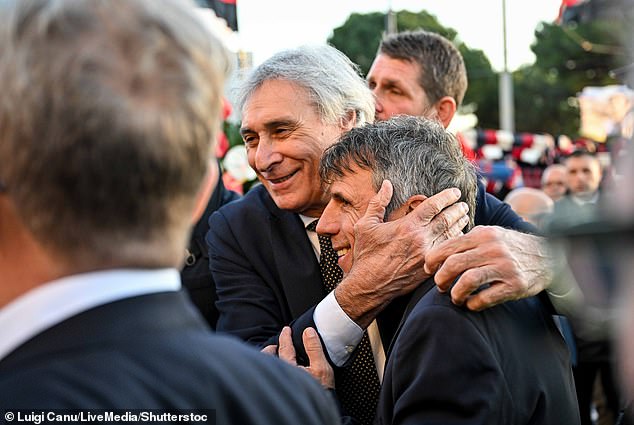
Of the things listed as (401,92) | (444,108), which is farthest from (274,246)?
(444,108)

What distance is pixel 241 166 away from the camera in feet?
20.5

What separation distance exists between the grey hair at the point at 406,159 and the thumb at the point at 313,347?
43 cm

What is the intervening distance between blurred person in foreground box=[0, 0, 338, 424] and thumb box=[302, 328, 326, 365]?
1.51 metres

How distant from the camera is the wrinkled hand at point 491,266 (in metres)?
2.21

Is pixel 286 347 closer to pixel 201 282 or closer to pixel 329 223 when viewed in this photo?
pixel 329 223

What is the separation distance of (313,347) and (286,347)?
10 cm

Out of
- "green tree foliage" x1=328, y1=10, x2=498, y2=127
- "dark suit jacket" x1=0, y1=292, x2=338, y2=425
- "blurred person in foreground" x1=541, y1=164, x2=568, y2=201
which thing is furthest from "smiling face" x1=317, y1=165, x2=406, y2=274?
"green tree foliage" x1=328, y1=10, x2=498, y2=127

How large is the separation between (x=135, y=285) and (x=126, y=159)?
17cm

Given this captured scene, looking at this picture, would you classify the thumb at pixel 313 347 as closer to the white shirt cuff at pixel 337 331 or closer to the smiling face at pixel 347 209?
the white shirt cuff at pixel 337 331

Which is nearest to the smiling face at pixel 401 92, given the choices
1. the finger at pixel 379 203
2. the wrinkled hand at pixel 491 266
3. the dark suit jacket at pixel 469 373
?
the finger at pixel 379 203

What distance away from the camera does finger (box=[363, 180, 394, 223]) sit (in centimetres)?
268

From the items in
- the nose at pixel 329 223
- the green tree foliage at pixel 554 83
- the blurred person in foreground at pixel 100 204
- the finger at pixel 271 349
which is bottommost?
the green tree foliage at pixel 554 83

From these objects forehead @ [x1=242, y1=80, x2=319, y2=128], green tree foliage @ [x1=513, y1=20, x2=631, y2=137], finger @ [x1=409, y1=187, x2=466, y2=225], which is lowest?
green tree foliage @ [x1=513, y1=20, x2=631, y2=137]

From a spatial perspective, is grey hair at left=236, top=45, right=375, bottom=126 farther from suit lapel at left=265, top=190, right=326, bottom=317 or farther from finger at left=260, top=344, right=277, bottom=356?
finger at left=260, top=344, right=277, bottom=356
